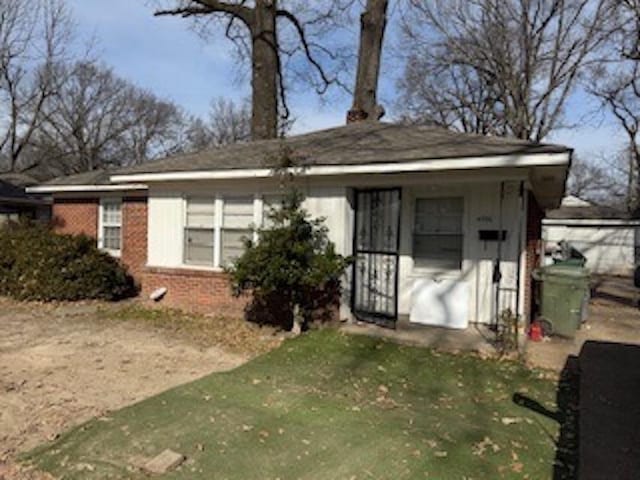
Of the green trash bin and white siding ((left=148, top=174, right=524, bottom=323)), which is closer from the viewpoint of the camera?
white siding ((left=148, top=174, right=524, bottom=323))

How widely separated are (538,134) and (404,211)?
60.4 feet

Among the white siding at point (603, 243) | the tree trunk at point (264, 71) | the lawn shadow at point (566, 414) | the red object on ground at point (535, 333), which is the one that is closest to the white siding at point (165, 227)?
the red object on ground at point (535, 333)

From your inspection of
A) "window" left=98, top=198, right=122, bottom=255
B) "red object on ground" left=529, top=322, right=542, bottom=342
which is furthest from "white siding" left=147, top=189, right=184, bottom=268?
"red object on ground" left=529, top=322, right=542, bottom=342

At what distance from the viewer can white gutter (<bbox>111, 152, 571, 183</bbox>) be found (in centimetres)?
678

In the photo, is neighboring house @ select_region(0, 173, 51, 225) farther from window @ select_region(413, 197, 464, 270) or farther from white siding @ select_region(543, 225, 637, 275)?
white siding @ select_region(543, 225, 637, 275)

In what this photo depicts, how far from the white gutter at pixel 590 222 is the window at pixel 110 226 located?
21292mm

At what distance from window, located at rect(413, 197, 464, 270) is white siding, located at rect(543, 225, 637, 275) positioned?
69.5ft

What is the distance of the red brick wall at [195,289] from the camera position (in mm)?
9641

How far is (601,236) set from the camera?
1099 inches

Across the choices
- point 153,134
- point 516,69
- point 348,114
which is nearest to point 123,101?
point 153,134

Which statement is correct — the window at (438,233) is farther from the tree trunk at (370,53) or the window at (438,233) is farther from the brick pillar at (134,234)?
the tree trunk at (370,53)

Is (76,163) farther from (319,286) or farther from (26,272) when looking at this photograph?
(319,286)

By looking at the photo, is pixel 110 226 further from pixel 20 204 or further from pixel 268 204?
pixel 20 204

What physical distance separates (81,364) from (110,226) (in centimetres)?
825
